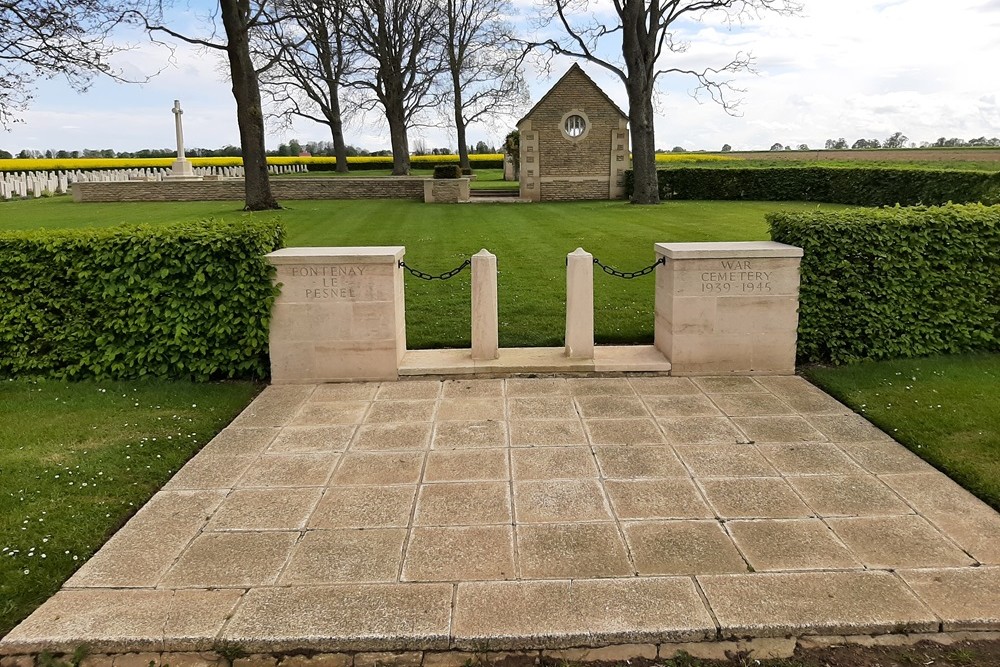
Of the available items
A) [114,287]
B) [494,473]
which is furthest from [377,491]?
[114,287]

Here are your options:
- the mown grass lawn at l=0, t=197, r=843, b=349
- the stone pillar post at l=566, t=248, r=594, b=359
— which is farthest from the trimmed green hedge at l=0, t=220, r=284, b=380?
the stone pillar post at l=566, t=248, r=594, b=359

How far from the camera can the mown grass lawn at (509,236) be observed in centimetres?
880

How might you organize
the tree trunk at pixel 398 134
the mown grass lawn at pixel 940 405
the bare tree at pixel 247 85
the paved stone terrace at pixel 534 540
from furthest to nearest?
the tree trunk at pixel 398 134 < the bare tree at pixel 247 85 < the mown grass lawn at pixel 940 405 < the paved stone terrace at pixel 534 540

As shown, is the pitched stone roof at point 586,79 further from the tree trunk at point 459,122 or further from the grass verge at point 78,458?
the grass verge at point 78,458

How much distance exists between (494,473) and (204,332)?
12.1 feet

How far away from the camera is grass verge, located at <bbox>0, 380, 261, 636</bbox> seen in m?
3.97

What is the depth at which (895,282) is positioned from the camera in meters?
7.22

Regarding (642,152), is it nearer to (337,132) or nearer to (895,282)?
(895,282)

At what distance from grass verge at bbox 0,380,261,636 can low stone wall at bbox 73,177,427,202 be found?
2224cm

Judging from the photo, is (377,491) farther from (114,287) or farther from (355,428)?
(114,287)

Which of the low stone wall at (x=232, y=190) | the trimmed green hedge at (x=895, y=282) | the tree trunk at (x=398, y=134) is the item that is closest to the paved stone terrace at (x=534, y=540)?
the trimmed green hedge at (x=895, y=282)

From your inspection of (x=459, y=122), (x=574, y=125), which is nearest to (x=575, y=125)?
(x=574, y=125)

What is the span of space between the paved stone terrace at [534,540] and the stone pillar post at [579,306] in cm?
135

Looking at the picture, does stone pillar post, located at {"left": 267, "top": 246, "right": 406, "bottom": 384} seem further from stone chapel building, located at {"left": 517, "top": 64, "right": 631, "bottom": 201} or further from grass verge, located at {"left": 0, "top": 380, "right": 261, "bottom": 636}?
stone chapel building, located at {"left": 517, "top": 64, "right": 631, "bottom": 201}
